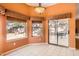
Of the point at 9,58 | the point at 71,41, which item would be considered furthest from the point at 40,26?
the point at 9,58

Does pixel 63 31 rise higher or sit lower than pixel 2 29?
lower

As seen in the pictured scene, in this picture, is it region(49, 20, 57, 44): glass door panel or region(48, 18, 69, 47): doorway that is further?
region(49, 20, 57, 44): glass door panel

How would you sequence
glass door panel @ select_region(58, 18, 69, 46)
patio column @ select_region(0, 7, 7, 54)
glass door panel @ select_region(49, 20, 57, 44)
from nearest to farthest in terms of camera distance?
patio column @ select_region(0, 7, 7, 54)
glass door panel @ select_region(58, 18, 69, 46)
glass door panel @ select_region(49, 20, 57, 44)

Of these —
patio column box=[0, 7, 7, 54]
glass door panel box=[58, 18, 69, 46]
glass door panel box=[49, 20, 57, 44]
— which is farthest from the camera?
glass door panel box=[49, 20, 57, 44]

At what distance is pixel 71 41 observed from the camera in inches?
183

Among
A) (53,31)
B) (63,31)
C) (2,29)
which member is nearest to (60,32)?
(63,31)

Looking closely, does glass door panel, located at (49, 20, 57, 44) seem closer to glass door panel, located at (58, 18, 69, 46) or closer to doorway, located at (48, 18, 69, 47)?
doorway, located at (48, 18, 69, 47)

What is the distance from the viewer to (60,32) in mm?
5500

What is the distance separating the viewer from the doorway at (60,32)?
4.89 m

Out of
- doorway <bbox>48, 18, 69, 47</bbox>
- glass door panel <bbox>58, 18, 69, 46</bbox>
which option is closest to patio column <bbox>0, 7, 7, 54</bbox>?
doorway <bbox>48, 18, 69, 47</bbox>

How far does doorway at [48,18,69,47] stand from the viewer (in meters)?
4.89

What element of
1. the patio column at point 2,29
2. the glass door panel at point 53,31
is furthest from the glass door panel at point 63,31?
the patio column at point 2,29

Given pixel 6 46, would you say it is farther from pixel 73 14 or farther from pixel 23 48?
pixel 73 14

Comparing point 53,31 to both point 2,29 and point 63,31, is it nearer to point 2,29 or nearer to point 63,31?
point 63,31
